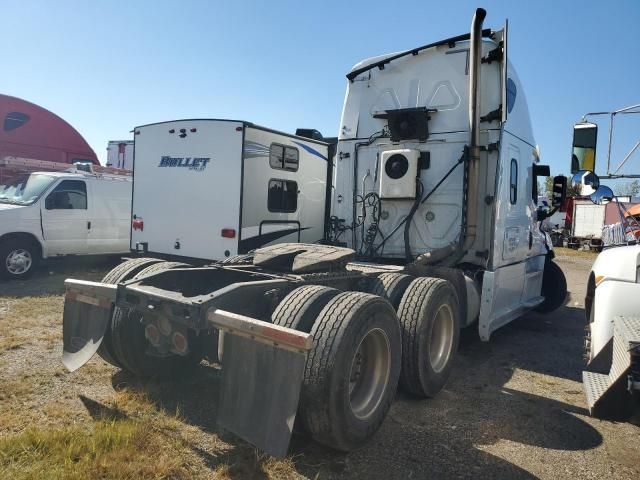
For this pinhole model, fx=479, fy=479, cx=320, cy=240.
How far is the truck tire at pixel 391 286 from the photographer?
446cm

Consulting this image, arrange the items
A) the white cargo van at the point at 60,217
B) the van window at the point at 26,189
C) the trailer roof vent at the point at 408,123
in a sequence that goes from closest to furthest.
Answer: the trailer roof vent at the point at 408,123 < the white cargo van at the point at 60,217 < the van window at the point at 26,189

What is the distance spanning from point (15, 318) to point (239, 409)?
195 inches

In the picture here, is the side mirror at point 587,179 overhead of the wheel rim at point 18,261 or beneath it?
overhead

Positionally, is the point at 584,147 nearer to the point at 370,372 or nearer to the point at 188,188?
the point at 370,372

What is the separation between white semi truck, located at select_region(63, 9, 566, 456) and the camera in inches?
118

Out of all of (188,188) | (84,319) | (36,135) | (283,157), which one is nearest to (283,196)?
(283,157)

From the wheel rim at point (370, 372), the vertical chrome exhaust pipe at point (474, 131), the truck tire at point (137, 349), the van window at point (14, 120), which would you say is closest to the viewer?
the wheel rim at point (370, 372)

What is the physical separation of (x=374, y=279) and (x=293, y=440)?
185 centimetres

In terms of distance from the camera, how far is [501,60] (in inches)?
224

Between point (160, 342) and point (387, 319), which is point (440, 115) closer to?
point (387, 319)

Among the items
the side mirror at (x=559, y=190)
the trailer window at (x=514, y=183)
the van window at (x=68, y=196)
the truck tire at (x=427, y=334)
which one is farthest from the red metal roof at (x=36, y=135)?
the side mirror at (x=559, y=190)

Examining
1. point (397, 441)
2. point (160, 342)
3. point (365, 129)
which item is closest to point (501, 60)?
point (365, 129)

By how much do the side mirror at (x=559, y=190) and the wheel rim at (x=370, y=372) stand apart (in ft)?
Result: 16.1

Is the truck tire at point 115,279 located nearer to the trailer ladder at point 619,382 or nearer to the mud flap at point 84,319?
the mud flap at point 84,319
